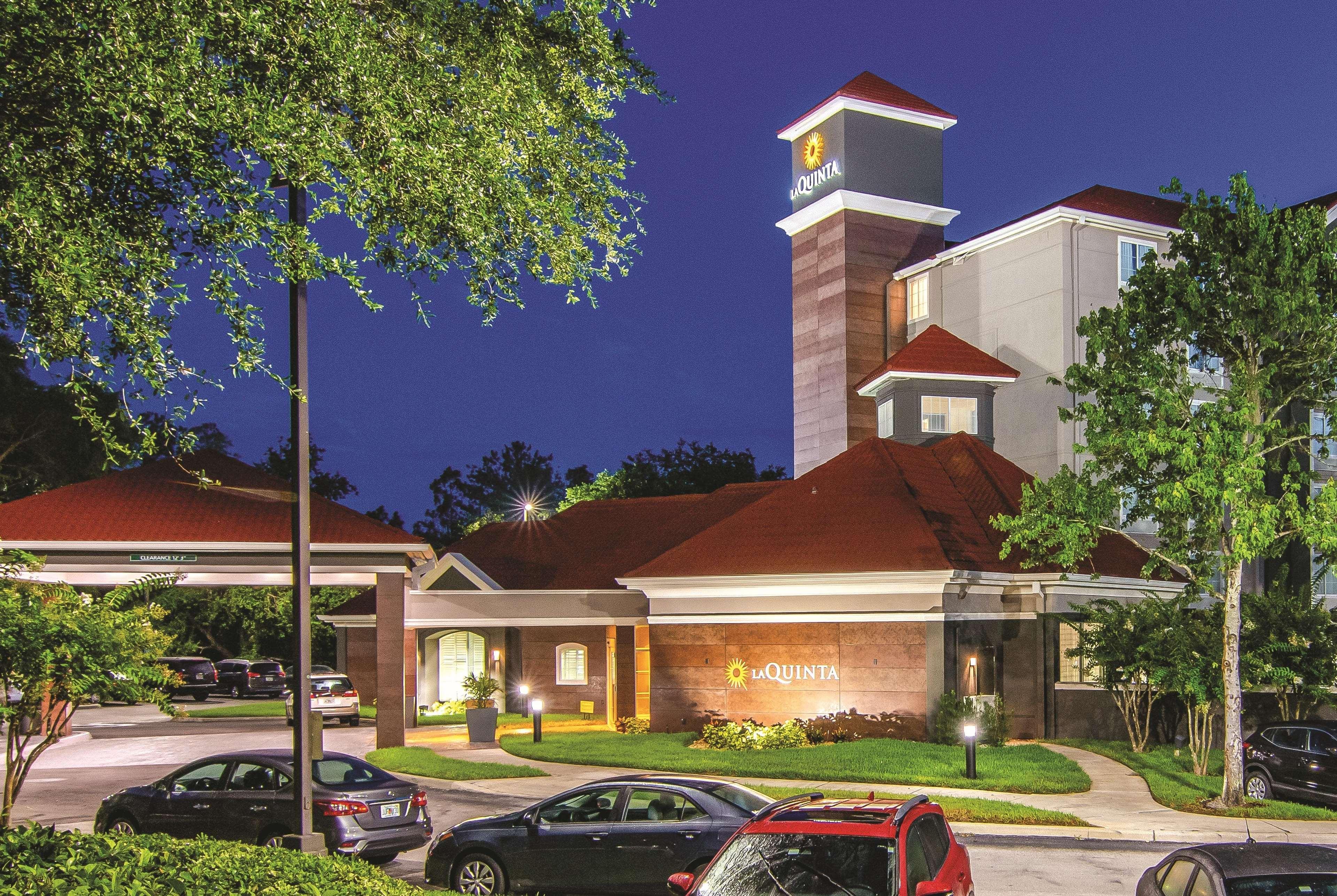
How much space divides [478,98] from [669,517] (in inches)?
1258

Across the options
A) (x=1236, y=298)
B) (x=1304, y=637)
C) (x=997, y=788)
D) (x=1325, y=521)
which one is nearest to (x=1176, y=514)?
(x=1325, y=521)

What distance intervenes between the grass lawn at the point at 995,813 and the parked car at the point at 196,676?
42228 millimetres

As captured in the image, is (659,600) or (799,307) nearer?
(659,600)

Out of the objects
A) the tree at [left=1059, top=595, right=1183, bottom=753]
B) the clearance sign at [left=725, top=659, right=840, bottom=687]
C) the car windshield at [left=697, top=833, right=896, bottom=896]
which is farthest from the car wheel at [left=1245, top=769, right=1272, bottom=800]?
the car windshield at [left=697, top=833, right=896, bottom=896]

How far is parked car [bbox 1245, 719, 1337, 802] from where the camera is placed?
2019 cm

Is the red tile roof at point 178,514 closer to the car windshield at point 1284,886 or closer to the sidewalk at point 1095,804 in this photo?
the sidewalk at point 1095,804

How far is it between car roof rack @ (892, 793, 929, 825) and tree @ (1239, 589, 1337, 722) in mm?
17021

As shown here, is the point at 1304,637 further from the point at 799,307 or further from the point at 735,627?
the point at 799,307

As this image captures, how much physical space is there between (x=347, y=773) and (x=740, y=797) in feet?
18.6

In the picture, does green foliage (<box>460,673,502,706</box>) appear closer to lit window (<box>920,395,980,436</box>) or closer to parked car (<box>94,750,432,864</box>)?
parked car (<box>94,750,432,864</box>)

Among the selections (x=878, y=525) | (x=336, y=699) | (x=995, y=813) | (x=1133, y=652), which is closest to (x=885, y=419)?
(x=878, y=525)

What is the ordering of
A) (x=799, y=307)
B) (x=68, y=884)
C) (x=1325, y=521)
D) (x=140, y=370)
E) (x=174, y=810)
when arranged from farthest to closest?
(x=799, y=307), (x=1325, y=521), (x=174, y=810), (x=140, y=370), (x=68, y=884)

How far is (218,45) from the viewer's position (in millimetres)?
10102

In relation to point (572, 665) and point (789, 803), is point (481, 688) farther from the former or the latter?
point (789, 803)
